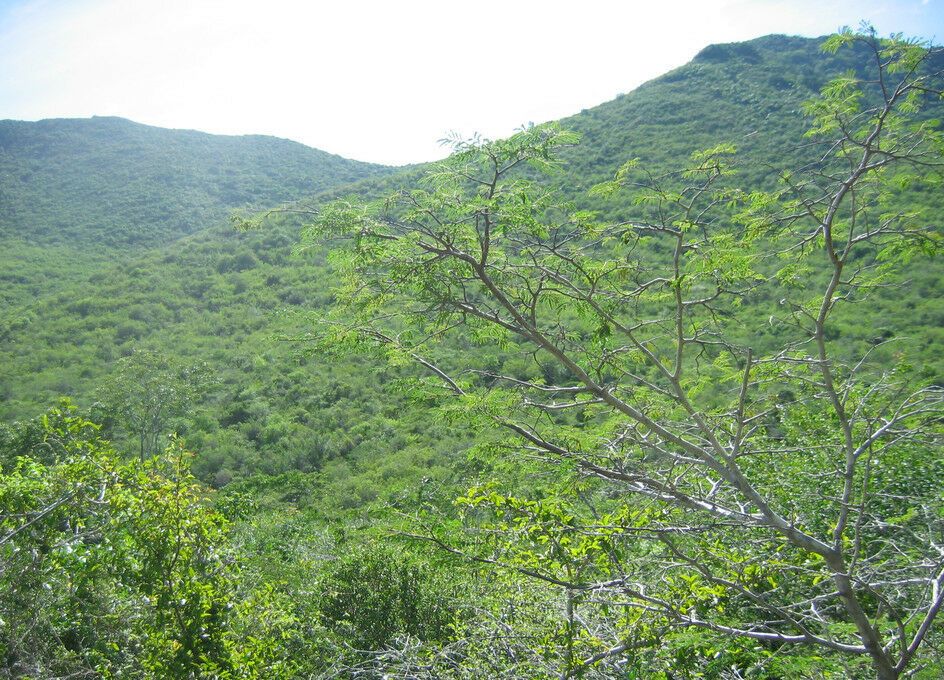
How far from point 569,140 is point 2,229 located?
4806 centimetres

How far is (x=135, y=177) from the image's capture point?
48.9m

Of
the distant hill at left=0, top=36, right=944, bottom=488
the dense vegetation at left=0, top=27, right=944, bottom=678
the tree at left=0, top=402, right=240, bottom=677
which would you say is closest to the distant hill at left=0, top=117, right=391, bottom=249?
the distant hill at left=0, top=36, right=944, bottom=488

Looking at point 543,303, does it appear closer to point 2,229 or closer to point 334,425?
point 334,425

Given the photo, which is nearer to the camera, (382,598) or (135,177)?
(382,598)

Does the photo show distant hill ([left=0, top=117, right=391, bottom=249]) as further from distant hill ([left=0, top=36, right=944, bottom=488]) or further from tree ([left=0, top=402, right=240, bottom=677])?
tree ([left=0, top=402, right=240, bottom=677])

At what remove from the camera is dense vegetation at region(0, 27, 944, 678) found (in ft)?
10.5

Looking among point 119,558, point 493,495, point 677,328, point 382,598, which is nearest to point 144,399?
point 382,598

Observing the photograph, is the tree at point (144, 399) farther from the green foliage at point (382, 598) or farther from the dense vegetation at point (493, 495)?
the green foliage at point (382, 598)

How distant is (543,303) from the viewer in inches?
182

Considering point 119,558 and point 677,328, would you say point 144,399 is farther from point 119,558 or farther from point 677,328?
point 677,328

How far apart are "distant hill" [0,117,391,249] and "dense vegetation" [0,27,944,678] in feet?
87.2

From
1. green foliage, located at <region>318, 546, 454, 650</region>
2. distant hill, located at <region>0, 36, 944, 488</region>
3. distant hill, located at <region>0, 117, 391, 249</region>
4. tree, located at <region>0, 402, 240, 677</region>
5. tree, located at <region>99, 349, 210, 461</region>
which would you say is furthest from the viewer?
distant hill, located at <region>0, 117, 391, 249</region>

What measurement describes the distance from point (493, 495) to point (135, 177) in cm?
5405

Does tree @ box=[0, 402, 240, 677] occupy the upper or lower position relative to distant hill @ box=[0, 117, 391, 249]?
lower
